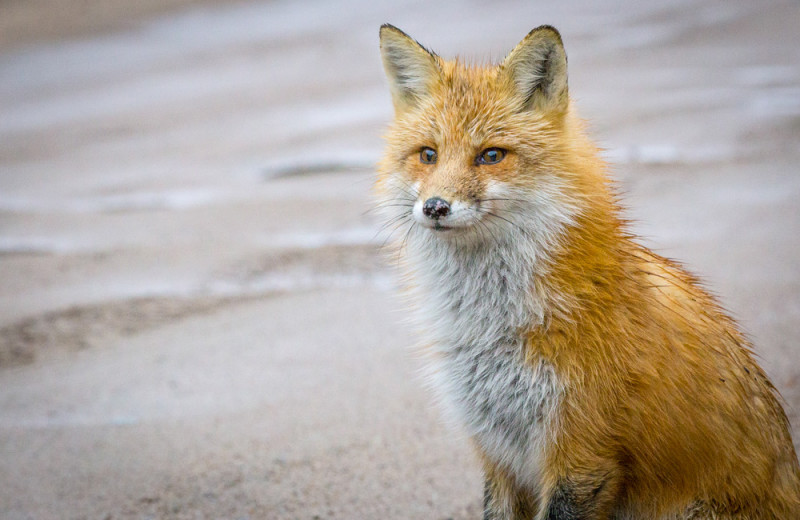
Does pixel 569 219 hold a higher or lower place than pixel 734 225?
higher

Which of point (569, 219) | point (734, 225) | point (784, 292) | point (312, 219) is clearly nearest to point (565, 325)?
point (569, 219)

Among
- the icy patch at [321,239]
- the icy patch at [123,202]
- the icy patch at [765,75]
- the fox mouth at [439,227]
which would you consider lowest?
the icy patch at [321,239]

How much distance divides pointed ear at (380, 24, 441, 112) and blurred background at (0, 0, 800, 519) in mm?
601

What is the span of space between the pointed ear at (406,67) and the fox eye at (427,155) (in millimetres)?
317

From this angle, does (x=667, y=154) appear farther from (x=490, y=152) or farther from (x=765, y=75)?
(x=490, y=152)

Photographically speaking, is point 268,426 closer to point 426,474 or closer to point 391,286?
point 426,474

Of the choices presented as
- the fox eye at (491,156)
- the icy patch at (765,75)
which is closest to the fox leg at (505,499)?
the fox eye at (491,156)

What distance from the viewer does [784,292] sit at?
5922 millimetres

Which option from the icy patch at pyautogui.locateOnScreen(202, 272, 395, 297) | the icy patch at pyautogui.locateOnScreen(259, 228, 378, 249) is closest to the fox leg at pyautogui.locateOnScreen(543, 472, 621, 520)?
the icy patch at pyautogui.locateOnScreen(202, 272, 395, 297)

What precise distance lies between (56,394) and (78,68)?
10.3 m

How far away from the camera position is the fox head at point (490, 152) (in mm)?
3156

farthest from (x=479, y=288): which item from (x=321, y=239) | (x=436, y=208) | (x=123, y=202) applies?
(x=123, y=202)

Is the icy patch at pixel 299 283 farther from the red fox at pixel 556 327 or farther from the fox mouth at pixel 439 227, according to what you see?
the fox mouth at pixel 439 227

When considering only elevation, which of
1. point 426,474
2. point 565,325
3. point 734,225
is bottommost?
point 426,474
